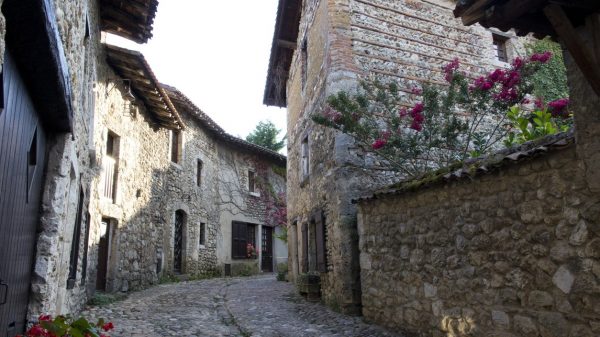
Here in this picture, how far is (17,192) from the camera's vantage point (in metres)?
2.98

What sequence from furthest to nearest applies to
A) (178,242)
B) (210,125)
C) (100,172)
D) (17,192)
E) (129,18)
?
1. (210,125)
2. (178,242)
3. (100,172)
4. (129,18)
5. (17,192)

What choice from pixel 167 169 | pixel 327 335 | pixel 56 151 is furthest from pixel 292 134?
pixel 56 151

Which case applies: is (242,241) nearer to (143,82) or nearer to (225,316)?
(143,82)

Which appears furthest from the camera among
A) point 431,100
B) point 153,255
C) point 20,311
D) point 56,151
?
point 153,255

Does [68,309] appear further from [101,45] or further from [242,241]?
[242,241]

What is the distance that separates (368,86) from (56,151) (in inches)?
202

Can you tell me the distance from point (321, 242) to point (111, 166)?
4.49 metres

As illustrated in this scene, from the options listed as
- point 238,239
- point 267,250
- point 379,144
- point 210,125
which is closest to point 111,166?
point 379,144

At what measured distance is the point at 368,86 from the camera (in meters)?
7.69

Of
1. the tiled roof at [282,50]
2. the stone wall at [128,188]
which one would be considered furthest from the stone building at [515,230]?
the tiled roof at [282,50]

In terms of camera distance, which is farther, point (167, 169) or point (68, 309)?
point (167, 169)

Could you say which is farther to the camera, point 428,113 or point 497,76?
point 428,113

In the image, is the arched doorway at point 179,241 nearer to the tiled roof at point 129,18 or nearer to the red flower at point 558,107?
the tiled roof at point 129,18

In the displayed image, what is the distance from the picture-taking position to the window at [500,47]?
9699 millimetres
